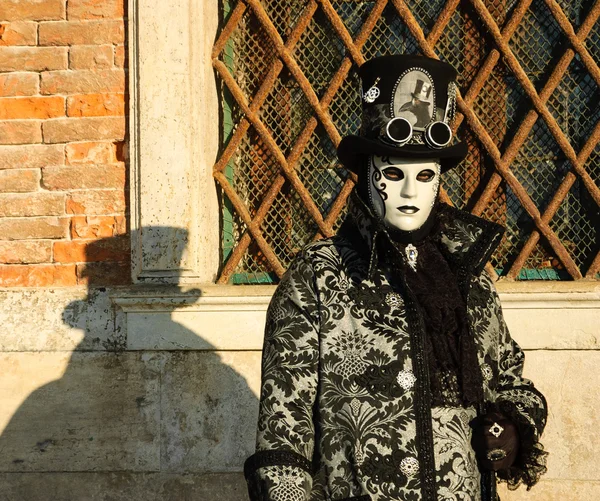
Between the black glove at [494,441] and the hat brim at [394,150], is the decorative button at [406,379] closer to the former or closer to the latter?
the black glove at [494,441]

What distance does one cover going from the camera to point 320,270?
8.28 feet

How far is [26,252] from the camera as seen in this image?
4.33 m

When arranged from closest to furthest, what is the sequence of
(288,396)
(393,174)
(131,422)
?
(288,396)
(393,174)
(131,422)

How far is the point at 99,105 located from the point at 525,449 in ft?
8.72

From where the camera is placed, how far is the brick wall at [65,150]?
4289 mm

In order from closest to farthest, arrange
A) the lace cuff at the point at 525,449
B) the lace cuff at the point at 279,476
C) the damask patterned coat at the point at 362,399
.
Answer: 1. the lace cuff at the point at 279,476
2. the damask patterned coat at the point at 362,399
3. the lace cuff at the point at 525,449

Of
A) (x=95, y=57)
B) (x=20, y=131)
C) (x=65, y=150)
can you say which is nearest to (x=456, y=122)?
(x=95, y=57)

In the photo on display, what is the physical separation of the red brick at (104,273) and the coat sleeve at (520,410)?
6.86ft

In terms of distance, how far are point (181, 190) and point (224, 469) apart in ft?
4.14

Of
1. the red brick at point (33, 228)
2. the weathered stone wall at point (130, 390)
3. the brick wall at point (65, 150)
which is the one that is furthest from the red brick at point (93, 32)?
the weathered stone wall at point (130, 390)

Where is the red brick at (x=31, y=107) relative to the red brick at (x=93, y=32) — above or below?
below

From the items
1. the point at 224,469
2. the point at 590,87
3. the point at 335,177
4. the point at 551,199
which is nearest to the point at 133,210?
the point at 335,177

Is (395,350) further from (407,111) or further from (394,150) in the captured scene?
(407,111)

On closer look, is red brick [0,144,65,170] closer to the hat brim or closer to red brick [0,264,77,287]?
red brick [0,264,77,287]
